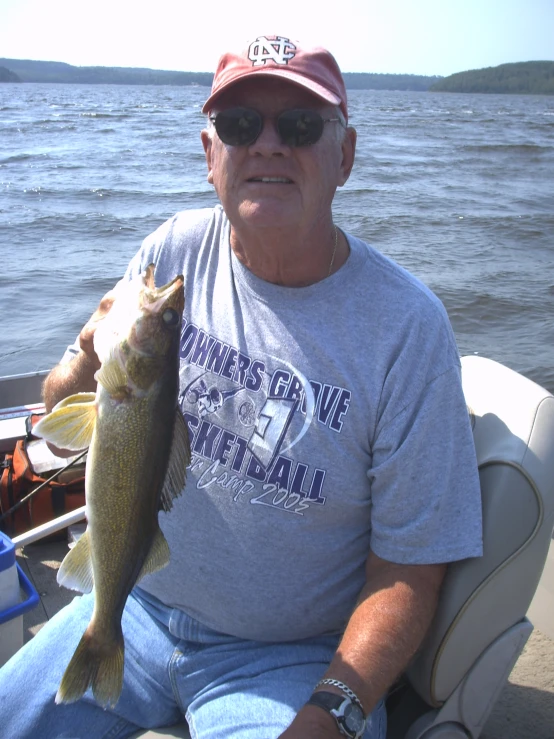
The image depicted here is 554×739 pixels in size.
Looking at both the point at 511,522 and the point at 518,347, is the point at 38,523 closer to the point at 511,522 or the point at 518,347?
the point at 511,522

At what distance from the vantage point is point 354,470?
2459 millimetres

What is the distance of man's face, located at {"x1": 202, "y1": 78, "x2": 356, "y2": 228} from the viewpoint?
2.55 metres

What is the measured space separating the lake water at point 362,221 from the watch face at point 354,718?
7593 millimetres

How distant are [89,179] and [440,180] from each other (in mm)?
10854

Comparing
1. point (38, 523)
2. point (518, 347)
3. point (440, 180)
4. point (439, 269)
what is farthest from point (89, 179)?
point (38, 523)

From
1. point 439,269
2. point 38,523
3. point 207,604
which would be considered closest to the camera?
point 207,604

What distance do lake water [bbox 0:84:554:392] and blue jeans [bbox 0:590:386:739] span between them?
6878mm

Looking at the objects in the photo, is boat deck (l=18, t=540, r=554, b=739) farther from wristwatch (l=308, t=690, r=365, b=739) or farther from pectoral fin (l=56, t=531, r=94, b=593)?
pectoral fin (l=56, t=531, r=94, b=593)

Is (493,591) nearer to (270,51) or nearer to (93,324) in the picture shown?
(93,324)

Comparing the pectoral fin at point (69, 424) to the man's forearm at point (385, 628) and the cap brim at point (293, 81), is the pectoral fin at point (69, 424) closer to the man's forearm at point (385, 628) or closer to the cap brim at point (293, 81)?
the man's forearm at point (385, 628)

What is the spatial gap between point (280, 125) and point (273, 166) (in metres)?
0.14

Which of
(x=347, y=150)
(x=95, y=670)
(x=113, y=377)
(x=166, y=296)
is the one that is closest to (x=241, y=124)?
(x=347, y=150)

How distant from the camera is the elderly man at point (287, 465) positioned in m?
2.37

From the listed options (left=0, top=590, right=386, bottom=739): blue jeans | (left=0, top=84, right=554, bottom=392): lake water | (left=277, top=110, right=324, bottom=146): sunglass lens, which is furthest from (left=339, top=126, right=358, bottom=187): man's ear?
(left=0, top=84, right=554, bottom=392): lake water
